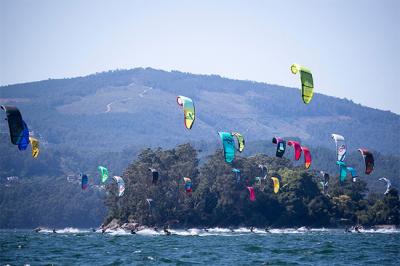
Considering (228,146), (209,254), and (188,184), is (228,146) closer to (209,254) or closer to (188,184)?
(209,254)

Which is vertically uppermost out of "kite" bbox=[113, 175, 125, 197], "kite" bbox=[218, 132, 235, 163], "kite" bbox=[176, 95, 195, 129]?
"kite" bbox=[176, 95, 195, 129]

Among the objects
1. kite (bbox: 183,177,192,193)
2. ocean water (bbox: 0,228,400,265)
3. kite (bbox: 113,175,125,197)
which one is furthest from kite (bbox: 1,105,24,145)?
kite (bbox: 183,177,192,193)

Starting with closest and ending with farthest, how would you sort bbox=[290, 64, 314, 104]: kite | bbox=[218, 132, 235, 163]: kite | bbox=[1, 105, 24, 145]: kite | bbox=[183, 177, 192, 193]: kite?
bbox=[1, 105, 24, 145]: kite, bbox=[290, 64, 314, 104]: kite, bbox=[218, 132, 235, 163]: kite, bbox=[183, 177, 192, 193]: kite

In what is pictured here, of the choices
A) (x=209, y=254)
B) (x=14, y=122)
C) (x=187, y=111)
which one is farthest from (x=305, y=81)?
(x=14, y=122)

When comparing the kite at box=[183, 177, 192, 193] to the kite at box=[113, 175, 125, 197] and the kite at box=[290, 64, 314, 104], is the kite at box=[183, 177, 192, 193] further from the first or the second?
the kite at box=[290, 64, 314, 104]

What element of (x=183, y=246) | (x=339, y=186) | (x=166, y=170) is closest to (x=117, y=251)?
(x=183, y=246)

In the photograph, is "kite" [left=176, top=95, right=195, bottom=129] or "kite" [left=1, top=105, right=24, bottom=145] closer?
"kite" [left=1, top=105, right=24, bottom=145]

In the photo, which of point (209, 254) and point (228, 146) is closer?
point (209, 254)

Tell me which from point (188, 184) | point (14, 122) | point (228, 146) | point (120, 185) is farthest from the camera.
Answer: point (120, 185)

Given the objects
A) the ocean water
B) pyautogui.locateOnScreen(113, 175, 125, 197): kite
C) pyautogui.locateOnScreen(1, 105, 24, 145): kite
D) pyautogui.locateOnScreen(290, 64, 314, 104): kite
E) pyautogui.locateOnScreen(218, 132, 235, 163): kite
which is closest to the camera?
the ocean water

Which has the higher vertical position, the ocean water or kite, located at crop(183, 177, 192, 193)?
kite, located at crop(183, 177, 192, 193)

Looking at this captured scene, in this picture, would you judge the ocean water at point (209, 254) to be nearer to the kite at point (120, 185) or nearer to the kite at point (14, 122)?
the kite at point (14, 122)

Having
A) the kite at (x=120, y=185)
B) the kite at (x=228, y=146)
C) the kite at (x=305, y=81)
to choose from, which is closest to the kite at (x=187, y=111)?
the kite at (x=228, y=146)

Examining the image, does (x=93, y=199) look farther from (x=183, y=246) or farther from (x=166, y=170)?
(x=183, y=246)
